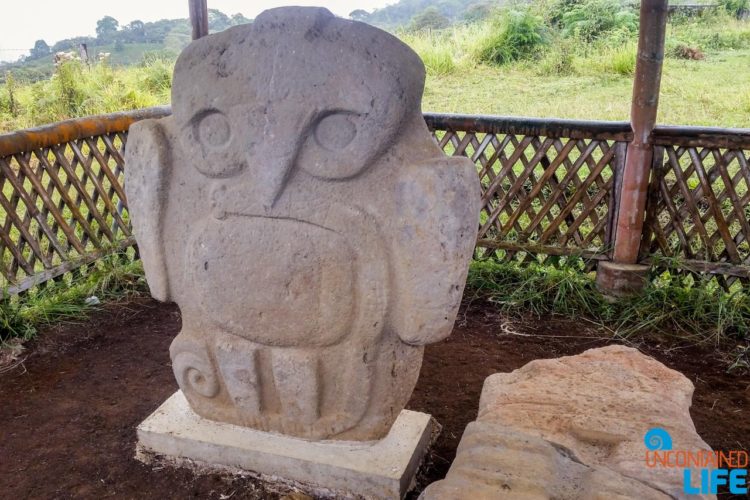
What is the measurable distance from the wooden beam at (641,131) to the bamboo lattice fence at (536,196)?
0.08m

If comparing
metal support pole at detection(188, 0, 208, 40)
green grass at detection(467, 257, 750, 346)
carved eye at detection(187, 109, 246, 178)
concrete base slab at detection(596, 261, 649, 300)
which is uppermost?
metal support pole at detection(188, 0, 208, 40)

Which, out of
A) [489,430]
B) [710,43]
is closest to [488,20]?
[710,43]

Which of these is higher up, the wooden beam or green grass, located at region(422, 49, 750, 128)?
the wooden beam

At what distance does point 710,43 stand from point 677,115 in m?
3.02

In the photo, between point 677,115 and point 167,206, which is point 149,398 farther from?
point 677,115

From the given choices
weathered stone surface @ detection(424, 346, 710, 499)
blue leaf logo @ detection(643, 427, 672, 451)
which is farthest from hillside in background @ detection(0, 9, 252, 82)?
blue leaf logo @ detection(643, 427, 672, 451)

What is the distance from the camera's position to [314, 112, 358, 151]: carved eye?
1.76 meters

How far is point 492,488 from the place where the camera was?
1.56 m

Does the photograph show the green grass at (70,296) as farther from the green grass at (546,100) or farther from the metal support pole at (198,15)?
the metal support pole at (198,15)

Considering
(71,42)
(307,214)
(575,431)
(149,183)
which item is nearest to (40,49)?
(71,42)

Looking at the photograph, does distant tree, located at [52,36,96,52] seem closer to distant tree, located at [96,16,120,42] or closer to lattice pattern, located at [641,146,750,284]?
distant tree, located at [96,16,120,42]

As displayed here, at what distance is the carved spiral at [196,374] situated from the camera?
2160 millimetres

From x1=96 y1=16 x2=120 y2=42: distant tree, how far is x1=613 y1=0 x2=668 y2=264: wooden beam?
10438 millimetres

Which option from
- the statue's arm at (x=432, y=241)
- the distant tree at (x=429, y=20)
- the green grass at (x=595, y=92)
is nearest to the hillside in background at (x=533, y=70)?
the green grass at (x=595, y=92)
